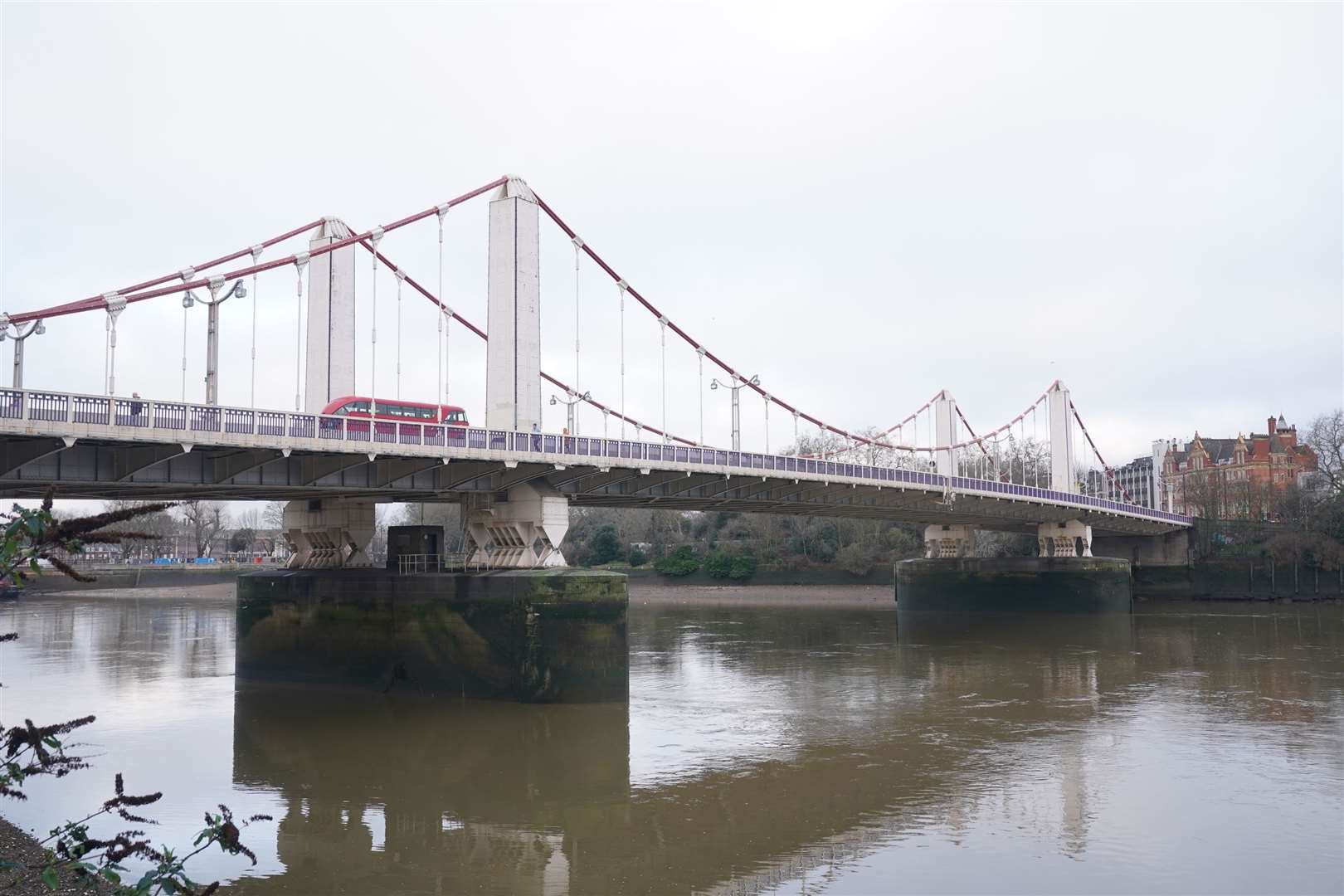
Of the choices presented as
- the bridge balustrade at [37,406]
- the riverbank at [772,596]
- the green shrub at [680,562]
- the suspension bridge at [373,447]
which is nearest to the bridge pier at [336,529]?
the suspension bridge at [373,447]

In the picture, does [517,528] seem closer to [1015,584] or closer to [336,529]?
[336,529]

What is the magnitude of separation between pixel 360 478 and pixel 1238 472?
9445 cm

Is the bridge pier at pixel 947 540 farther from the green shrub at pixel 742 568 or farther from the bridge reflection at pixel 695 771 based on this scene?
the bridge reflection at pixel 695 771

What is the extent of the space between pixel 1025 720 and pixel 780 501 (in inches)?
768

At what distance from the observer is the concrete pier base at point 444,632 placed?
29422 millimetres

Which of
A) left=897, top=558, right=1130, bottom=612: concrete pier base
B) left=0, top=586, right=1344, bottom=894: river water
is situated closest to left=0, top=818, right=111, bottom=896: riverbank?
left=0, top=586, right=1344, bottom=894: river water

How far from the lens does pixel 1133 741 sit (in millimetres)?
24453

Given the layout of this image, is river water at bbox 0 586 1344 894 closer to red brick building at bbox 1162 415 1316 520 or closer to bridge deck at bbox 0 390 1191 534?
bridge deck at bbox 0 390 1191 534

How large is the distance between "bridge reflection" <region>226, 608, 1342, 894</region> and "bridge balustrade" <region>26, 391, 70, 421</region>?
26.7ft

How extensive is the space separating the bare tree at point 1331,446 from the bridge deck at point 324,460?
48.1 metres

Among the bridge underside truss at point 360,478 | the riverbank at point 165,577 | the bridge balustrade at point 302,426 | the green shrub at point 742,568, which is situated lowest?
the riverbank at point 165,577

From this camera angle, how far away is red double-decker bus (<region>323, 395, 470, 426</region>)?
3238 cm

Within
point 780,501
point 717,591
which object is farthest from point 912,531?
point 780,501

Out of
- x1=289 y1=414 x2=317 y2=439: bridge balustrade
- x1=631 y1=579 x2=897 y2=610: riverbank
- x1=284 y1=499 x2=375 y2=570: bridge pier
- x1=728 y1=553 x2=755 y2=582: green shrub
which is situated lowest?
x1=631 y1=579 x2=897 y2=610: riverbank
